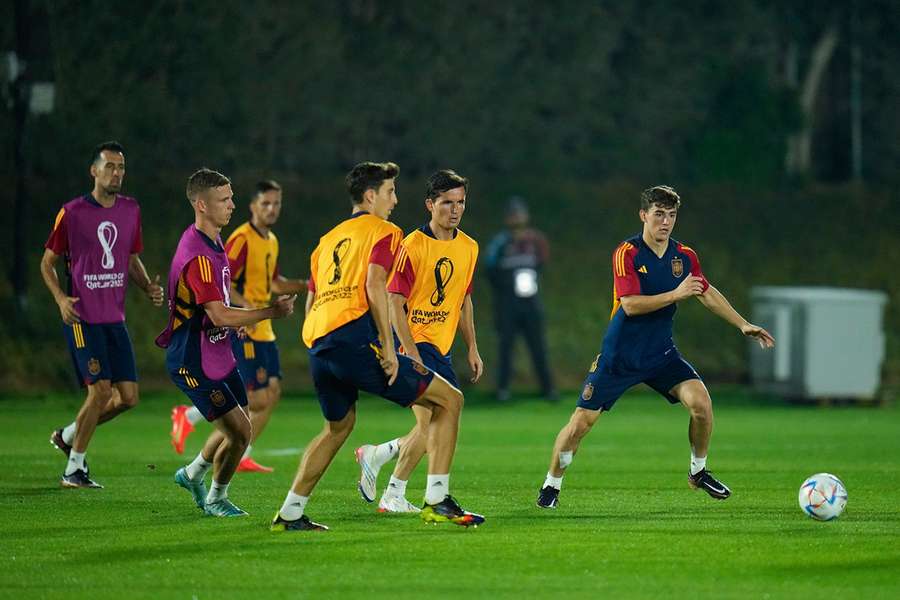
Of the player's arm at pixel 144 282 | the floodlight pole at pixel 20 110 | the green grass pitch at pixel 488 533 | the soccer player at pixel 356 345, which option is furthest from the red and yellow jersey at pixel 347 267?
the floodlight pole at pixel 20 110

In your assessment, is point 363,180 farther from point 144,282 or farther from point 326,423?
point 144,282

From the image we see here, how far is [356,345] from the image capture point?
8922mm

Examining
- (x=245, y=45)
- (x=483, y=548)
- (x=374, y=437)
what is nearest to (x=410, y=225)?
(x=245, y=45)

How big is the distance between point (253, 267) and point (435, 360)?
359cm

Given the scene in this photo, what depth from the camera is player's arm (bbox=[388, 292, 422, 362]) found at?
31.6 feet

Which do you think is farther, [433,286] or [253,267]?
[253,267]

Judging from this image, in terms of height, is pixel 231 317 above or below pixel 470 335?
above

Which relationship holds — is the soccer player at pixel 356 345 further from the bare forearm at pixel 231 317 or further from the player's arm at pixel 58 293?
the player's arm at pixel 58 293

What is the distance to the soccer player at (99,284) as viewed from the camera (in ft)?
38.9

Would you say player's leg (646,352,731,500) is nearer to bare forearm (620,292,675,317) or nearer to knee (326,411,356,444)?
bare forearm (620,292,675,317)

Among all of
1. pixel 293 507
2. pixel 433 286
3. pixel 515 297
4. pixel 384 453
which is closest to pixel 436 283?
pixel 433 286

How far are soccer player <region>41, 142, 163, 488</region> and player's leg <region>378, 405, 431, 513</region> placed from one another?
8.68 ft

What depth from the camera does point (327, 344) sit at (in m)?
8.95

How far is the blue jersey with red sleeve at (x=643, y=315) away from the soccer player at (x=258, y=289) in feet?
11.3
